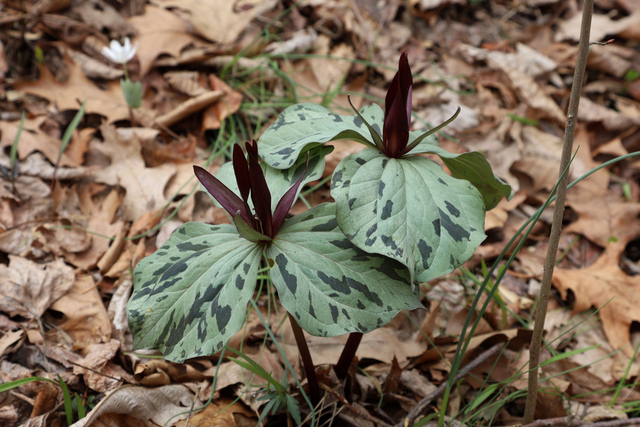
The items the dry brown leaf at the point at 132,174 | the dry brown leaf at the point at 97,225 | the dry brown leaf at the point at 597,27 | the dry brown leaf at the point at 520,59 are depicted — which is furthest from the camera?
the dry brown leaf at the point at 597,27

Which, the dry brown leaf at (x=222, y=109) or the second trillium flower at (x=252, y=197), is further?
the dry brown leaf at (x=222, y=109)

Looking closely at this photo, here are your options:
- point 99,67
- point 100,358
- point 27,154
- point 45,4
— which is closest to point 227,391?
point 100,358

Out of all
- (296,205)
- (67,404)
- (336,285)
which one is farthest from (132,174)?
(336,285)

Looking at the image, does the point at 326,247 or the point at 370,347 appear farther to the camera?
the point at 370,347

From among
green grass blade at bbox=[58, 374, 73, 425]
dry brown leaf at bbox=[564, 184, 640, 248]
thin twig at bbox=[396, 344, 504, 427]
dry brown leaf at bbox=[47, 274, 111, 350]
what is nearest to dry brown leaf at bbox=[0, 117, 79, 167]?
dry brown leaf at bbox=[47, 274, 111, 350]

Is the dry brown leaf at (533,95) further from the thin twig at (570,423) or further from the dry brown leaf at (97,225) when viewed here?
the dry brown leaf at (97,225)

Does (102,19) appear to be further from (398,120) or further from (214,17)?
(398,120)

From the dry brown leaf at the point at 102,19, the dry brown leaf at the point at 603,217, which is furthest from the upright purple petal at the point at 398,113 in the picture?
the dry brown leaf at the point at 102,19
